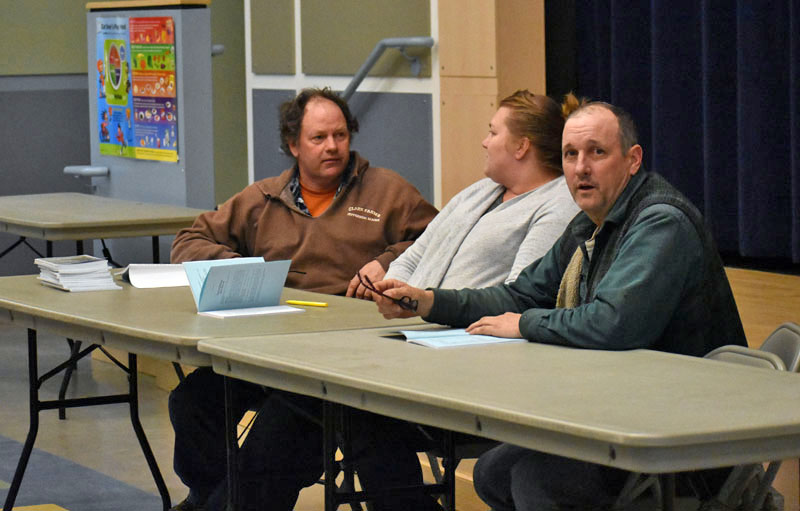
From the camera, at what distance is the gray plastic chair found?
2197 mm

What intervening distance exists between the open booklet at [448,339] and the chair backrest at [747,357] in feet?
1.21

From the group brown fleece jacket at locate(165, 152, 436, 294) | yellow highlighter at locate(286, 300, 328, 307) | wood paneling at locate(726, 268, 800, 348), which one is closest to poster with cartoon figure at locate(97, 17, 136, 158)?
brown fleece jacket at locate(165, 152, 436, 294)

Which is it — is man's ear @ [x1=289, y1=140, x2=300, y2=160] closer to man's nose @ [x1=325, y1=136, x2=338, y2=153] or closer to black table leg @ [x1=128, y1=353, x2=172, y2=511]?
man's nose @ [x1=325, y1=136, x2=338, y2=153]

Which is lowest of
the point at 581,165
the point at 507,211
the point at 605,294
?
the point at 605,294

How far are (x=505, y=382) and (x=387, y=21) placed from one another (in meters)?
3.70

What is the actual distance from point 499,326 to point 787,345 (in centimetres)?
53

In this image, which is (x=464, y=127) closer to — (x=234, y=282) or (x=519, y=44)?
(x=519, y=44)

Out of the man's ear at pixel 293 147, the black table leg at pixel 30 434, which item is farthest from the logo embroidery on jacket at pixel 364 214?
the black table leg at pixel 30 434

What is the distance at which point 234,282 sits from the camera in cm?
296

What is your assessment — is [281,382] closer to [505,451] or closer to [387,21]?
[505,451]

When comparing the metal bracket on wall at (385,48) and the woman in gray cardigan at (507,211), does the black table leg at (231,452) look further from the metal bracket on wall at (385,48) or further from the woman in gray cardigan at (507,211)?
the metal bracket on wall at (385,48)

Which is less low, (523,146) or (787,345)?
(523,146)

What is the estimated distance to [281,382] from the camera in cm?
241

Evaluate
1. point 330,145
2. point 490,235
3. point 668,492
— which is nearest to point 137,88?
point 330,145
